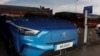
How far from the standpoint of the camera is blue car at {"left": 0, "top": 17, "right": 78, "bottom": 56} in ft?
11.7

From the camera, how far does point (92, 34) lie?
838cm

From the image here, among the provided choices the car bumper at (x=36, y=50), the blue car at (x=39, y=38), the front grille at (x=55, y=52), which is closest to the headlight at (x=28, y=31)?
the blue car at (x=39, y=38)

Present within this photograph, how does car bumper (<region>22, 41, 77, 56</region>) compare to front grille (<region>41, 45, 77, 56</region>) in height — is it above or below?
above

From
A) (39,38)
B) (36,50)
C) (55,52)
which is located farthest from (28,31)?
(55,52)

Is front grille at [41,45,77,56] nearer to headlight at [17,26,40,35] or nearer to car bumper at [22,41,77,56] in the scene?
car bumper at [22,41,77,56]

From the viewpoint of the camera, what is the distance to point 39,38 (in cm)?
359

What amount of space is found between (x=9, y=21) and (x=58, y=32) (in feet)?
3.62

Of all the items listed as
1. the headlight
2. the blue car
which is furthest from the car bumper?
the headlight

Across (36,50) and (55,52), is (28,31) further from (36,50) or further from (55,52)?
(55,52)

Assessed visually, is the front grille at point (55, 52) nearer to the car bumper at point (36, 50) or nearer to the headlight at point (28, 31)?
the car bumper at point (36, 50)

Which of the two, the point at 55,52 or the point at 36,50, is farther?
the point at 55,52

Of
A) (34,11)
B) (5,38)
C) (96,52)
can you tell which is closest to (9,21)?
(5,38)

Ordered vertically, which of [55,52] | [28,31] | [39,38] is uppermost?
[28,31]

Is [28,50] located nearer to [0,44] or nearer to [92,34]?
[0,44]
